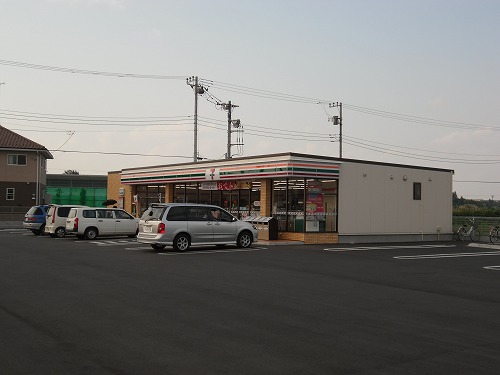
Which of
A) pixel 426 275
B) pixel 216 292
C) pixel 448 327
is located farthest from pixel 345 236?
pixel 448 327

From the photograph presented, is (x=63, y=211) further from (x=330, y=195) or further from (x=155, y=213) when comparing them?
(x=330, y=195)

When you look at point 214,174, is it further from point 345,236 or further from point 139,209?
point 139,209

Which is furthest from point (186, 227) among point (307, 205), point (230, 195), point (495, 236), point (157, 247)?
point (495, 236)

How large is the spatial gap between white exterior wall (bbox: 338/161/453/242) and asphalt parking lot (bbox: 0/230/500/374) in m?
10.7

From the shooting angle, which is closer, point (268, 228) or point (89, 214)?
point (268, 228)

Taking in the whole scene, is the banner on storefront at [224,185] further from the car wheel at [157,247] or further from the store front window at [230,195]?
the car wheel at [157,247]

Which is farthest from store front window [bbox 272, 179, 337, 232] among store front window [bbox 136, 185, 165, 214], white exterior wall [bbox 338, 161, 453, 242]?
store front window [bbox 136, 185, 165, 214]

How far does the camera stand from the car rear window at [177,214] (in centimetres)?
2097

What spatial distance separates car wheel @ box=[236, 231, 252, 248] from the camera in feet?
75.5

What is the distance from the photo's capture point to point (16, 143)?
5556 cm

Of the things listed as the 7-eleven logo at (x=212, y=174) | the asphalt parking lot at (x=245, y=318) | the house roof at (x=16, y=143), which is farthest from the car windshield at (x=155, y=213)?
the house roof at (x=16, y=143)

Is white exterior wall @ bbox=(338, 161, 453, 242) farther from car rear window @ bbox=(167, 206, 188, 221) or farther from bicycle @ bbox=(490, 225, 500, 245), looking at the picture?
car rear window @ bbox=(167, 206, 188, 221)

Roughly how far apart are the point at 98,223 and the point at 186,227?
28.1ft

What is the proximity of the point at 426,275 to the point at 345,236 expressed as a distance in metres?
12.7
